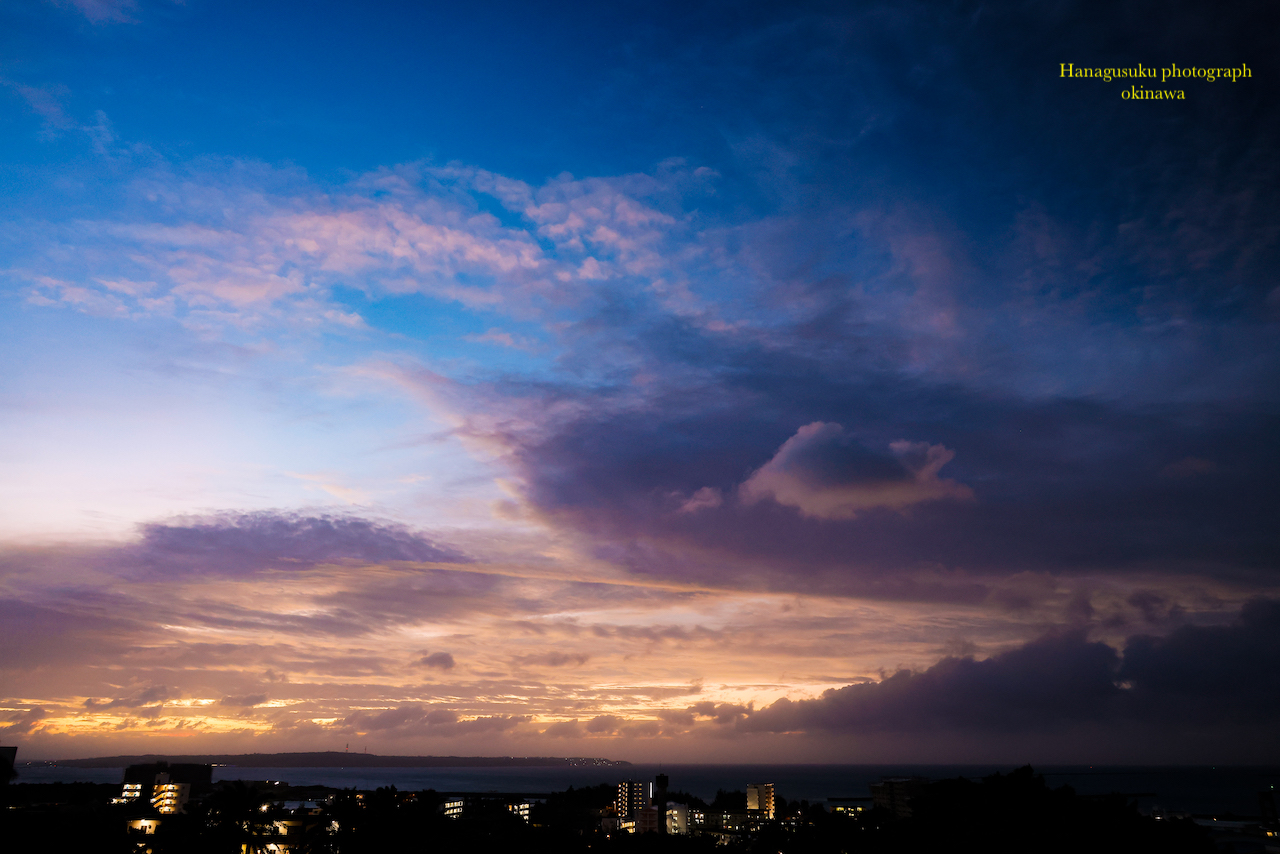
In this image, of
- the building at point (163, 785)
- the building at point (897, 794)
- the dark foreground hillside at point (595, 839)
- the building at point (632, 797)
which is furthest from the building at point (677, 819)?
the building at point (163, 785)

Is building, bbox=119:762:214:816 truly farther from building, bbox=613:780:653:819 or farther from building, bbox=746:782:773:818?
building, bbox=746:782:773:818

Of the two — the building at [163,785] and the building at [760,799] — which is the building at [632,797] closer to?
the building at [760,799]

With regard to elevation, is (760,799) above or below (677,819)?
below

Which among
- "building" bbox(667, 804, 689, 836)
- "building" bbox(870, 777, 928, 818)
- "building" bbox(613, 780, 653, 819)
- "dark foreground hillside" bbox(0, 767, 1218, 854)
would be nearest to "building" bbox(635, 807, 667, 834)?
"building" bbox(667, 804, 689, 836)

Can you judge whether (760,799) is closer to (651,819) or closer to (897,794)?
(651,819)

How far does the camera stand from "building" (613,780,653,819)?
114m

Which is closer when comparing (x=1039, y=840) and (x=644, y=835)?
A: (x=1039, y=840)

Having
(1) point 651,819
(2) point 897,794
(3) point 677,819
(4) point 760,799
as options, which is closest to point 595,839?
(1) point 651,819

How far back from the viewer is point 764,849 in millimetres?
69125

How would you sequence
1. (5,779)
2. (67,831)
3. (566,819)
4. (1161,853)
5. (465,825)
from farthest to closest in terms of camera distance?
(566,819), (465,825), (5,779), (67,831), (1161,853)

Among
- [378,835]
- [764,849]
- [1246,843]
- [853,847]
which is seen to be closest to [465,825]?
[378,835]

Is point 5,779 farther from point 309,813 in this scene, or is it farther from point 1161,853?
point 1161,853

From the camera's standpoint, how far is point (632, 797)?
117 m

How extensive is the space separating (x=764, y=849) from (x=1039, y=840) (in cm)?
3323
